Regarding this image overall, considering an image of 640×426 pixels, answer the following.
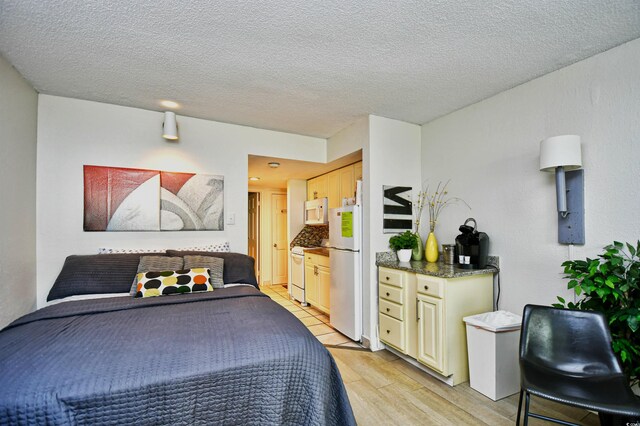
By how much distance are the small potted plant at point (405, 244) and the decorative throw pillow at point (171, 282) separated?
6.12 ft

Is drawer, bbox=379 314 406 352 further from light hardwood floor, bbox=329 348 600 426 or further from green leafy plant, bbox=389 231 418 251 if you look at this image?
green leafy plant, bbox=389 231 418 251

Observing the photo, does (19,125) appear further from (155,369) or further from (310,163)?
(310,163)

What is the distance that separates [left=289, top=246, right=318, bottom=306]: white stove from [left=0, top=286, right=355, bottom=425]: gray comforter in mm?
3138

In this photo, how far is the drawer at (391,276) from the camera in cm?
290

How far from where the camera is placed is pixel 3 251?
2.13 meters

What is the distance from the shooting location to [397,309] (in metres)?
2.92

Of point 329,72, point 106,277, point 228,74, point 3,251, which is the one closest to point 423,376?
point 329,72

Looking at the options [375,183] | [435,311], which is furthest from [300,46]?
[435,311]

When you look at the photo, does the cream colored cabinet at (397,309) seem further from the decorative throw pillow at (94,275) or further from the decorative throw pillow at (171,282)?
the decorative throw pillow at (94,275)

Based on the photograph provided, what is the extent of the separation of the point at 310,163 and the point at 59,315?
3009mm

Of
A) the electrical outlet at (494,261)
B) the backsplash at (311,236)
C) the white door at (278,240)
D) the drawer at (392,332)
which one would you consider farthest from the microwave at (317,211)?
the electrical outlet at (494,261)

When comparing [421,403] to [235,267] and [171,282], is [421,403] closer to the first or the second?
[235,267]

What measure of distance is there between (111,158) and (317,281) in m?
2.91

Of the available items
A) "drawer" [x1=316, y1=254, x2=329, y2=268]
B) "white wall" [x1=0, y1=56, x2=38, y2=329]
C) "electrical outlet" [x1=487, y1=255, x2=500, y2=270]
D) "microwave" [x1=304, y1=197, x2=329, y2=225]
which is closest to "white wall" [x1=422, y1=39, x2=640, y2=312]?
"electrical outlet" [x1=487, y1=255, x2=500, y2=270]
